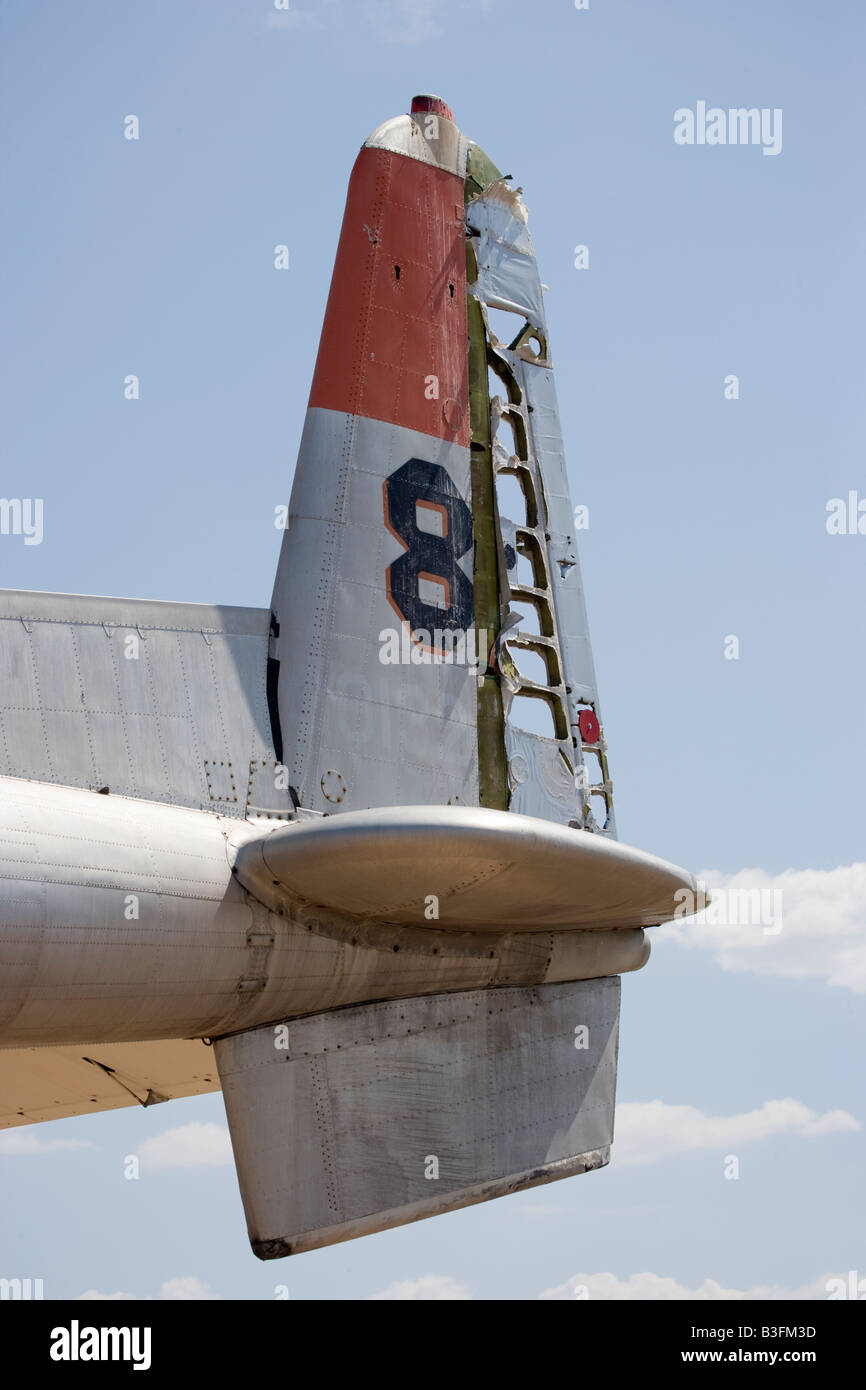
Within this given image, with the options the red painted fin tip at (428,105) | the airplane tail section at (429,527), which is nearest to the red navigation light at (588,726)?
the airplane tail section at (429,527)

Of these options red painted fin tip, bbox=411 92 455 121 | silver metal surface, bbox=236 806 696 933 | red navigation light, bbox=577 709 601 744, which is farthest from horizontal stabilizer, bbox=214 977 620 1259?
red painted fin tip, bbox=411 92 455 121

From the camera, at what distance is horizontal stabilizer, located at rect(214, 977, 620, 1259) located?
922cm

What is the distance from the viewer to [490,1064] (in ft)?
33.6

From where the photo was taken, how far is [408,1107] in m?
9.71

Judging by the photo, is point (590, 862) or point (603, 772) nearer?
point (590, 862)

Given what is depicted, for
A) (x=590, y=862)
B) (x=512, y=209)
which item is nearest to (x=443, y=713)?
(x=590, y=862)

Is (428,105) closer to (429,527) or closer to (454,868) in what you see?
(429,527)

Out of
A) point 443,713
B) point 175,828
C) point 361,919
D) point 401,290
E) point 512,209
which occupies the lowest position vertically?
point 361,919

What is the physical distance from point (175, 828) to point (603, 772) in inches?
173

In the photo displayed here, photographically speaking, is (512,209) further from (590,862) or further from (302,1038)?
(302,1038)

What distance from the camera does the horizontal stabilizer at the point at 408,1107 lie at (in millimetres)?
9219

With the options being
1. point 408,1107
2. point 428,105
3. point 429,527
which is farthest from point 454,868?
point 428,105

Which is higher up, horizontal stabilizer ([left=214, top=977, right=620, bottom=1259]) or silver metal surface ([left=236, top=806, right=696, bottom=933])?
silver metal surface ([left=236, top=806, right=696, bottom=933])

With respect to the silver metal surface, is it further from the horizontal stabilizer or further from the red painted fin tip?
the red painted fin tip
